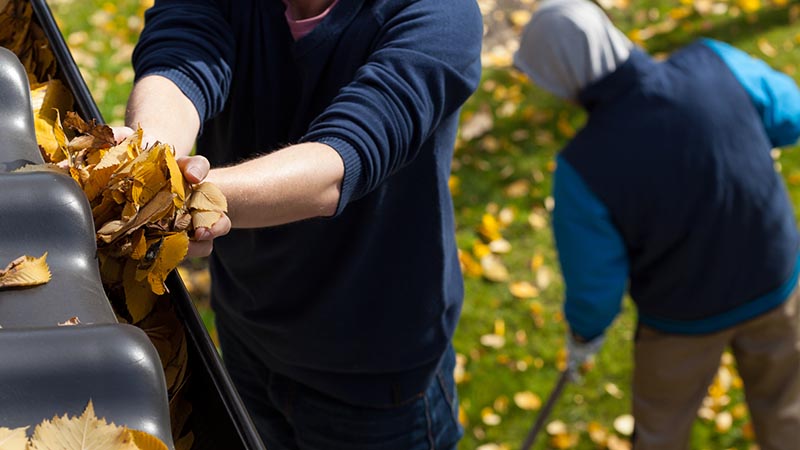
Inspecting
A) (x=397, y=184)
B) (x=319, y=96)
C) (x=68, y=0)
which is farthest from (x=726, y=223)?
(x=68, y=0)

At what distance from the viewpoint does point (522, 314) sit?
3752 mm

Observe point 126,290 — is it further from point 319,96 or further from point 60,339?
point 319,96

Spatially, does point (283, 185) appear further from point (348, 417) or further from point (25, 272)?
point (348, 417)

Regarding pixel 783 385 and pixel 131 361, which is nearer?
pixel 131 361

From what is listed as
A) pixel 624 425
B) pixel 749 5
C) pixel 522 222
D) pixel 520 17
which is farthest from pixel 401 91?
pixel 749 5

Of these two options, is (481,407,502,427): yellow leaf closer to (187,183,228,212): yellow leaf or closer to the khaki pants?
the khaki pants

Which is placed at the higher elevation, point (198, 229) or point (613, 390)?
point (198, 229)

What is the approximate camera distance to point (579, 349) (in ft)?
9.78

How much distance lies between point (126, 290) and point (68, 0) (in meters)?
4.86

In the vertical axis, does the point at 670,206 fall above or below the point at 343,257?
below

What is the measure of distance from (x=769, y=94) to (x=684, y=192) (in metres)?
0.41

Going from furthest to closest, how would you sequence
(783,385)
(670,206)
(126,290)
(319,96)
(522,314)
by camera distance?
1. (522,314)
2. (783,385)
3. (670,206)
4. (319,96)
5. (126,290)

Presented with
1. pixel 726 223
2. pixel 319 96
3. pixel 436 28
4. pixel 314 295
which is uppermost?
pixel 436 28

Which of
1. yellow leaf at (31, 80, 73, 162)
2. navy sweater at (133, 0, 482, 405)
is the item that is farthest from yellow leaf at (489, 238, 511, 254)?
yellow leaf at (31, 80, 73, 162)
